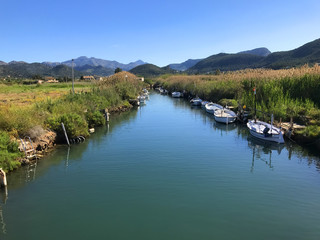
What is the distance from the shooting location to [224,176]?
15086 millimetres

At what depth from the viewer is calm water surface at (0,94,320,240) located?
1002 cm

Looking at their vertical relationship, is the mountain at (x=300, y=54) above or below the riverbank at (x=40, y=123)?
above

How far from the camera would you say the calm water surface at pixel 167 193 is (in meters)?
10.0

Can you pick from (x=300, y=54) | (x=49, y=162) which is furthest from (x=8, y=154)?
(x=300, y=54)

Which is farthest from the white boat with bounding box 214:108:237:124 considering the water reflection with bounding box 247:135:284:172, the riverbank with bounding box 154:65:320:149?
the water reflection with bounding box 247:135:284:172

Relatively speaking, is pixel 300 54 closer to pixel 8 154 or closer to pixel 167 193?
pixel 167 193

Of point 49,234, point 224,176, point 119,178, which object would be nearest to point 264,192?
point 224,176

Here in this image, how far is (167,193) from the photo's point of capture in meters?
13.0

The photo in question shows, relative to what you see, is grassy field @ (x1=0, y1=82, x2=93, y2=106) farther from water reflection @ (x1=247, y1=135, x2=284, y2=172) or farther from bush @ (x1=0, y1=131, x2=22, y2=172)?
water reflection @ (x1=247, y1=135, x2=284, y2=172)

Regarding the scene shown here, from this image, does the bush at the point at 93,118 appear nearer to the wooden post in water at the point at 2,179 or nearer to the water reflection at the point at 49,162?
the water reflection at the point at 49,162

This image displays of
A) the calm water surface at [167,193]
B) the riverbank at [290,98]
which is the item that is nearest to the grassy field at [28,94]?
the calm water surface at [167,193]

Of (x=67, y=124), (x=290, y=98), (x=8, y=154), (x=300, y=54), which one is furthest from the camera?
(x=300, y=54)

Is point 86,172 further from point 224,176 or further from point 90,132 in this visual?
point 90,132

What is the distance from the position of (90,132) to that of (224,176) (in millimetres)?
17353
